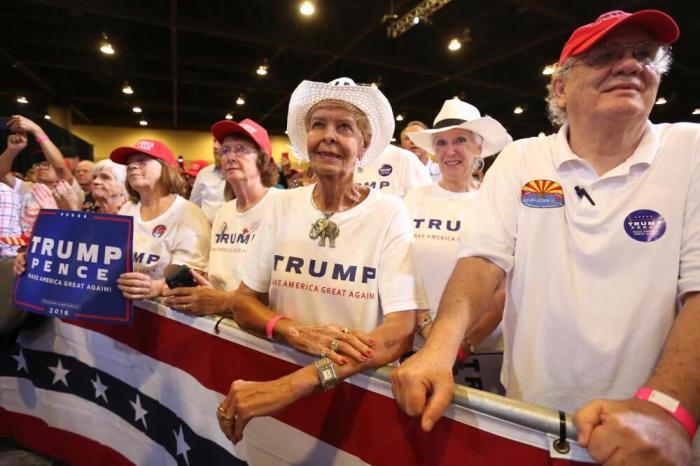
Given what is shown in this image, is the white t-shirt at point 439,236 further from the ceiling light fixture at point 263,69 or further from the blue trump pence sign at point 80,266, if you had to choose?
the ceiling light fixture at point 263,69

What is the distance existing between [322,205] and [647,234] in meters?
1.11

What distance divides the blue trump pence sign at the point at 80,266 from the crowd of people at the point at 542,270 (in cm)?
11

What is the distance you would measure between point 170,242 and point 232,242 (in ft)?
1.37

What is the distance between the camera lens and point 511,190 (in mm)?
1295

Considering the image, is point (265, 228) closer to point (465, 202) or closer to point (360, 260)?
point (360, 260)

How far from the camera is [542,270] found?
3.93ft

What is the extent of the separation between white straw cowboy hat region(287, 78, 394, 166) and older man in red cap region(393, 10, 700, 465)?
2.24 feet

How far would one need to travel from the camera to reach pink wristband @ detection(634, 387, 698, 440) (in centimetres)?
76

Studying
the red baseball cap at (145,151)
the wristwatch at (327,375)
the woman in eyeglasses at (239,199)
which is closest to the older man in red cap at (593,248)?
the wristwatch at (327,375)

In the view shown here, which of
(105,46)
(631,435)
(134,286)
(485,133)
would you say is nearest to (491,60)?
(485,133)

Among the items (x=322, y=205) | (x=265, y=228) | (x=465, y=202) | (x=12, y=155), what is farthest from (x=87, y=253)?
(x=12, y=155)

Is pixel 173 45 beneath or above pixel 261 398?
above

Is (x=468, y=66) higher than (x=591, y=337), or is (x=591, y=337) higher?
(x=468, y=66)

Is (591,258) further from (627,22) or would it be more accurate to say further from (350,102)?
(350,102)
